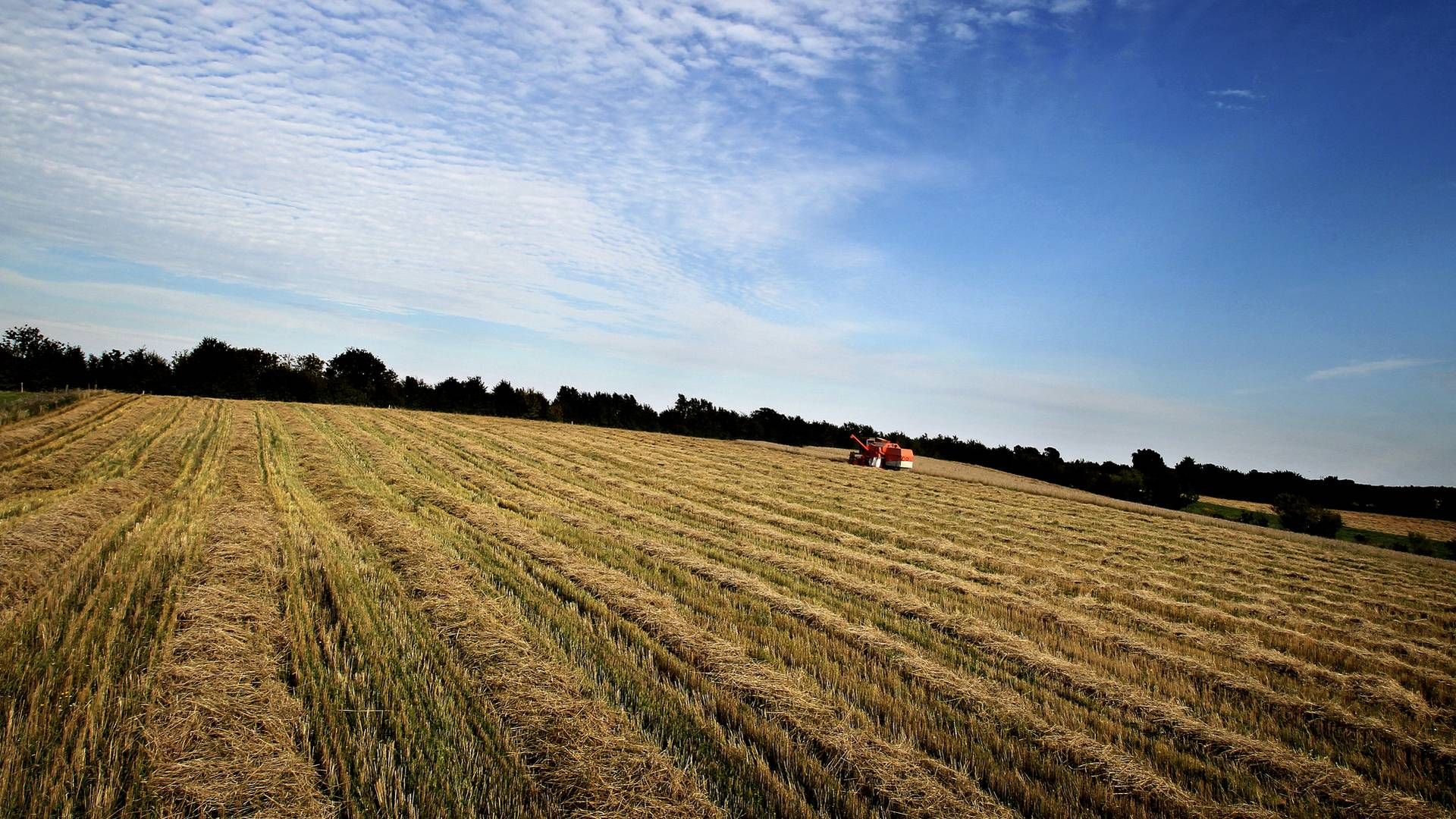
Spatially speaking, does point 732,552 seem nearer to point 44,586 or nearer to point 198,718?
point 198,718

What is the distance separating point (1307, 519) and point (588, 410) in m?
48.8

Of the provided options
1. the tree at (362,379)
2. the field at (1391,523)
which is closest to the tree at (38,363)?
the tree at (362,379)

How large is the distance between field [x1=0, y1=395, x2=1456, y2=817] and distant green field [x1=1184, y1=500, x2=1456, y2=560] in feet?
51.8

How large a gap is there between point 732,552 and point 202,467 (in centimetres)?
1296

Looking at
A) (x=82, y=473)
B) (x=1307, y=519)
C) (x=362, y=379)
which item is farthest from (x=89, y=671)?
(x=362, y=379)

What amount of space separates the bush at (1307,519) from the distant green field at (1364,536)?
48 cm

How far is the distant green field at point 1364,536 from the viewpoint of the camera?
75.9 feet

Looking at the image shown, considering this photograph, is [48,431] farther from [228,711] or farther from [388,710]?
[388,710]

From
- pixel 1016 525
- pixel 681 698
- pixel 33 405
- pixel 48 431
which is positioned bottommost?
pixel 681 698

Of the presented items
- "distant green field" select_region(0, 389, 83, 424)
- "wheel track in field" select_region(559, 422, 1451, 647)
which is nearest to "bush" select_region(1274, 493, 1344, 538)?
"wheel track in field" select_region(559, 422, 1451, 647)

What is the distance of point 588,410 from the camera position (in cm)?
5709

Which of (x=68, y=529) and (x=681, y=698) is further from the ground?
(x=681, y=698)

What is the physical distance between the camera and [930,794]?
379 cm

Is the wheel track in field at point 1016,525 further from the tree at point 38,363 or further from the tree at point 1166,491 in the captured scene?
the tree at point 38,363
